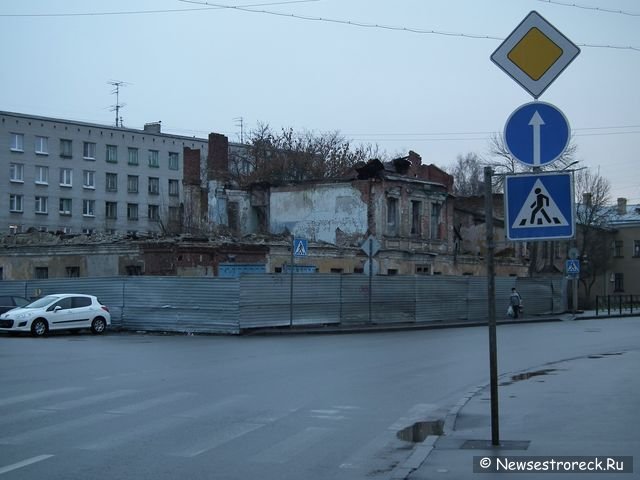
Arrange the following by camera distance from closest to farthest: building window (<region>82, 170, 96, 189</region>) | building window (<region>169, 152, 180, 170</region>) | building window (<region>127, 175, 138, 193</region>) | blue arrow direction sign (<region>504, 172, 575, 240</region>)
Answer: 1. blue arrow direction sign (<region>504, 172, 575, 240</region>)
2. building window (<region>82, 170, 96, 189</region>)
3. building window (<region>127, 175, 138, 193</region>)
4. building window (<region>169, 152, 180, 170</region>)

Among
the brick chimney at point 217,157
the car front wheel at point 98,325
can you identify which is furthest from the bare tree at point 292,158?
the car front wheel at point 98,325

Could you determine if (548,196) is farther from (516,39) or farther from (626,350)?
(626,350)

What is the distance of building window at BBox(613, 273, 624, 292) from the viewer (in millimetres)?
82812

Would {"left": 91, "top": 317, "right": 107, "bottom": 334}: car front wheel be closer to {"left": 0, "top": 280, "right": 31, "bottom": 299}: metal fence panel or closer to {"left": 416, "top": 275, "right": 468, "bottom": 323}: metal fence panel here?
{"left": 0, "top": 280, "right": 31, "bottom": 299}: metal fence panel

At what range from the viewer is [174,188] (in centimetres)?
8375

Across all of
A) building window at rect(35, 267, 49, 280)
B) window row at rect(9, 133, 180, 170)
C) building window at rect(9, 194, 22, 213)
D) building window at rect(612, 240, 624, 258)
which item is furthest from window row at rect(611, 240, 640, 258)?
building window at rect(35, 267, 49, 280)

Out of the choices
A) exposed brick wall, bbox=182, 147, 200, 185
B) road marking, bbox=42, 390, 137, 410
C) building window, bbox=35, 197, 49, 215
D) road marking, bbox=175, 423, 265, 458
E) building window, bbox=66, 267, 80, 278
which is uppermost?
exposed brick wall, bbox=182, 147, 200, 185

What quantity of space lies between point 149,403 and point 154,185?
70756 mm

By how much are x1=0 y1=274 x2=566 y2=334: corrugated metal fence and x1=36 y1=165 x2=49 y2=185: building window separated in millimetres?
37860

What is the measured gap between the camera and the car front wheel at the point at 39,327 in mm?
29281

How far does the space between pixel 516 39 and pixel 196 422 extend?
6.41 metres

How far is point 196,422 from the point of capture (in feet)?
37.0

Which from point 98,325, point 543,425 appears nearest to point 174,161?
point 98,325

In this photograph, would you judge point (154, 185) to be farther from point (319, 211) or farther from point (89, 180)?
point (319, 211)
